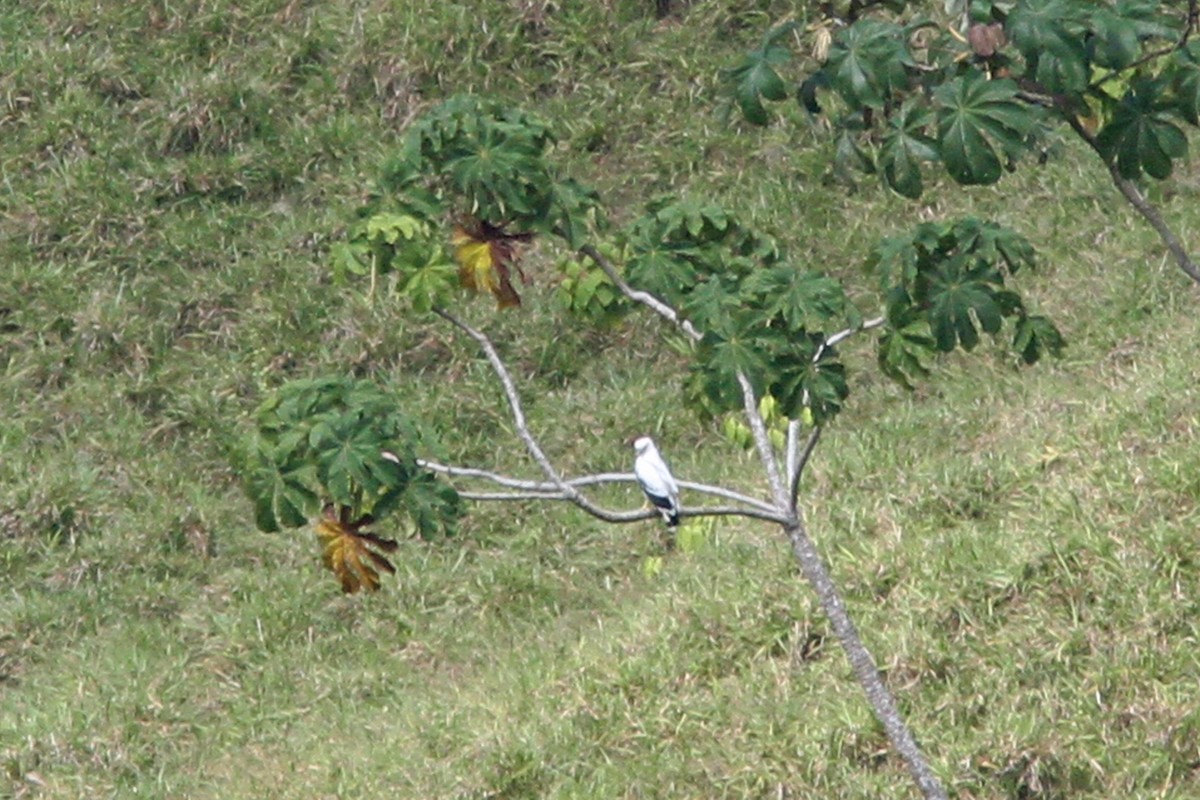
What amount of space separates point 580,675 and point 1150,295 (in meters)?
3.06

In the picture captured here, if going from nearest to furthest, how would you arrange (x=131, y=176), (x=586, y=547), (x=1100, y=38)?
(x=1100, y=38)
(x=586, y=547)
(x=131, y=176)

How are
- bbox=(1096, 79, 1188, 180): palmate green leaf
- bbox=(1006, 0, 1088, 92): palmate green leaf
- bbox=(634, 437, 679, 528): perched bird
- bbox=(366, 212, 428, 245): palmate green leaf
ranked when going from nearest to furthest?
1. bbox=(1006, 0, 1088, 92): palmate green leaf
2. bbox=(1096, 79, 1188, 180): palmate green leaf
3. bbox=(366, 212, 428, 245): palmate green leaf
4. bbox=(634, 437, 679, 528): perched bird

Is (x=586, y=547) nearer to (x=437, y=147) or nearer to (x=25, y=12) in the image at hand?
(x=437, y=147)

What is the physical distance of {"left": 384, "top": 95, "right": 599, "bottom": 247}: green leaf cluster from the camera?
423cm

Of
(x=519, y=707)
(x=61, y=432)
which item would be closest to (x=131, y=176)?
(x=61, y=432)

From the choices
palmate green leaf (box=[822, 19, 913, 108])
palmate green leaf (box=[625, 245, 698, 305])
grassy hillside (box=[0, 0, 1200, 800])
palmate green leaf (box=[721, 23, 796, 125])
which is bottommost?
grassy hillside (box=[0, 0, 1200, 800])

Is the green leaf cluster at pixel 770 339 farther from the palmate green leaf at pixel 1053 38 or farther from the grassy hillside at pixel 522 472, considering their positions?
the grassy hillside at pixel 522 472

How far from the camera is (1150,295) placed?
25.7 feet

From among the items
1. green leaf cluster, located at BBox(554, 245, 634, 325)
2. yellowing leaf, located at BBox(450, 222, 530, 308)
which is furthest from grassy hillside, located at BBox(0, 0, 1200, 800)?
yellowing leaf, located at BBox(450, 222, 530, 308)

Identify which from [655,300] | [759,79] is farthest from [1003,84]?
[655,300]

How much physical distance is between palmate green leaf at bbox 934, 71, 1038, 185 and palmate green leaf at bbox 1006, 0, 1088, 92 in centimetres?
8

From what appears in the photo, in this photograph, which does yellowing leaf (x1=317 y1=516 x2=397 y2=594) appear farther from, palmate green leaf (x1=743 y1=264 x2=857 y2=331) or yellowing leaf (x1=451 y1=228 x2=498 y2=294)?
palmate green leaf (x1=743 y1=264 x2=857 y2=331)

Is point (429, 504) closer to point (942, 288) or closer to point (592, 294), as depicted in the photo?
point (592, 294)

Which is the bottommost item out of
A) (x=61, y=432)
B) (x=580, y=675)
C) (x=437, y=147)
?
(x=61, y=432)
